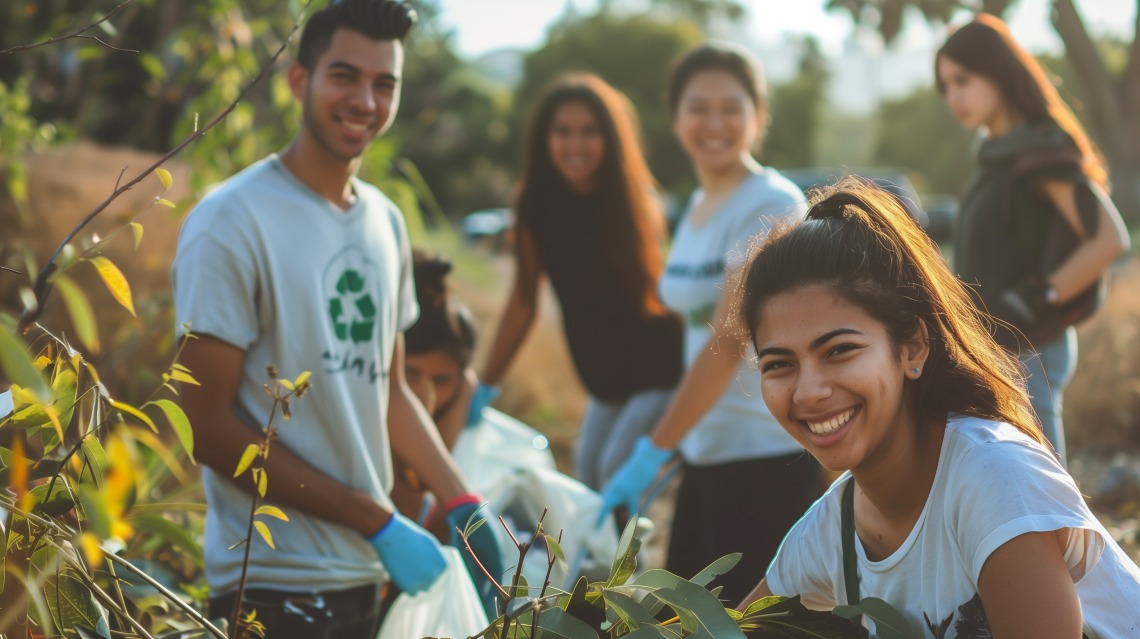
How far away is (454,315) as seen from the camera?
11.4 feet

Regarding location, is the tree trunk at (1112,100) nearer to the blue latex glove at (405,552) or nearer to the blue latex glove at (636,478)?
the blue latex glove at (636,478)

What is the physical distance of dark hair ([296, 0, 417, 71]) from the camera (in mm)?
2406

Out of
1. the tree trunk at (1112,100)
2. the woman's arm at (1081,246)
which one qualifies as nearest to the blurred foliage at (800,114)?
the tree trunk at (1112,100)

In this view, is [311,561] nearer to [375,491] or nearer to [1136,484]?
[375,491]

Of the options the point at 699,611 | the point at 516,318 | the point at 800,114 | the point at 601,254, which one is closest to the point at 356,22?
the point at 699,611

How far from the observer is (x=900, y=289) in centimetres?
174

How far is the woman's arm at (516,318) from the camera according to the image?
418 centimetres

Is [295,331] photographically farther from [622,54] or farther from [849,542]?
[622,54]

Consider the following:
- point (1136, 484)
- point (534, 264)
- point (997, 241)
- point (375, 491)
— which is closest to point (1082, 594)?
point (375, 491)

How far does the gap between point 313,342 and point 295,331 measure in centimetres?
4

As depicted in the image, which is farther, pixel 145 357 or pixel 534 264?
pixel 145 357

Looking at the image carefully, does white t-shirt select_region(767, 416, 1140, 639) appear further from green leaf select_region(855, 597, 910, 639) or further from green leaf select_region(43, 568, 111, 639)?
green leaf select_region(43, 568, 111, 639)

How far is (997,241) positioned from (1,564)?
8.91ft

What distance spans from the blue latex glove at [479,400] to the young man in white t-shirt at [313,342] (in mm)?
Result: 1325
